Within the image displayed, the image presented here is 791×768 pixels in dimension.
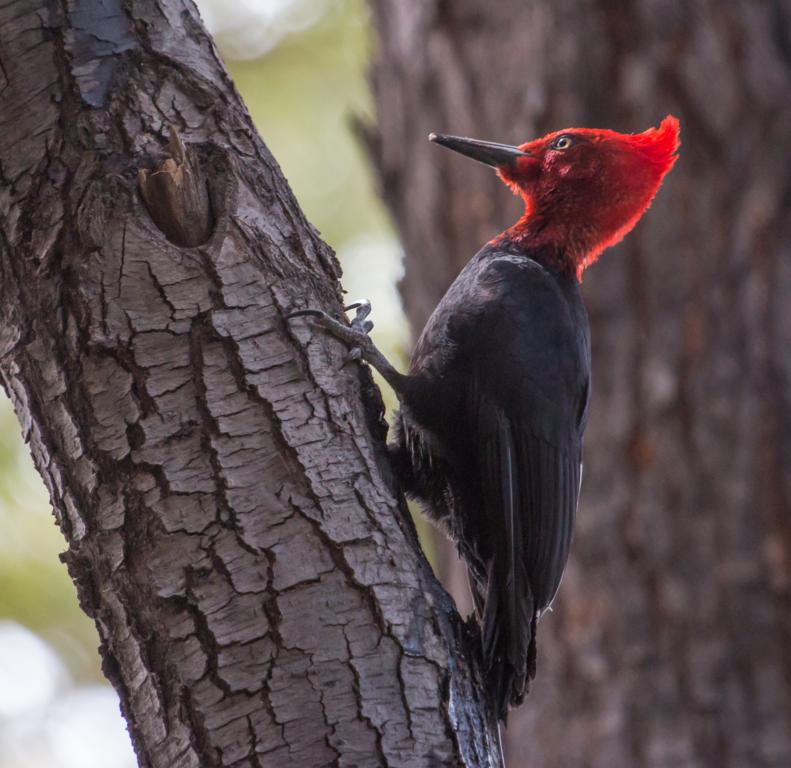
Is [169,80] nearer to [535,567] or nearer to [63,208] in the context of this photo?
[63,208]

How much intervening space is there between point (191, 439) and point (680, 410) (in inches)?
94.5

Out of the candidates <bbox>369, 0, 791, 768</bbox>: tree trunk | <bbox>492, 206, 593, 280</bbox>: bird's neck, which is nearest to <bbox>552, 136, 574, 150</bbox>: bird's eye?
<bbox>492, 206, 593, 280</bbox>: bird's neck

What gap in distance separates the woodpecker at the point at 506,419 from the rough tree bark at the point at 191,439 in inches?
15.8

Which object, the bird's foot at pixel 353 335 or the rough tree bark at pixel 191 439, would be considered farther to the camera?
the bird's foot at pixel 353 335

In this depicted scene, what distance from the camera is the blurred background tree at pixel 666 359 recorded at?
3785mm

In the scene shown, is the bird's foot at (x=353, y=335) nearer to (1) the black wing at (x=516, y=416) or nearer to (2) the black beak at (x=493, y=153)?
(1) the black wing at (x=516, y=416)

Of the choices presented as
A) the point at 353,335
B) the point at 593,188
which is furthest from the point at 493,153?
the point at 353,335

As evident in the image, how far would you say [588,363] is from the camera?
11.3 feet

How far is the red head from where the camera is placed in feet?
11.8

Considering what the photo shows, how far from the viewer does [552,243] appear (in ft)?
11.7

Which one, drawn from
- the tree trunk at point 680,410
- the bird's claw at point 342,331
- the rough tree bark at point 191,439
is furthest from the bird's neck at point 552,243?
the rough tree bark at point 191,439

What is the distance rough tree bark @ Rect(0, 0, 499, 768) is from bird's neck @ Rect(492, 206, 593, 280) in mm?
1340

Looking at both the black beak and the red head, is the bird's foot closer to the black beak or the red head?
the red head

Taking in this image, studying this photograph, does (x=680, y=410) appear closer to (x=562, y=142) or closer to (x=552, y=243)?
(x=552, y=243)
